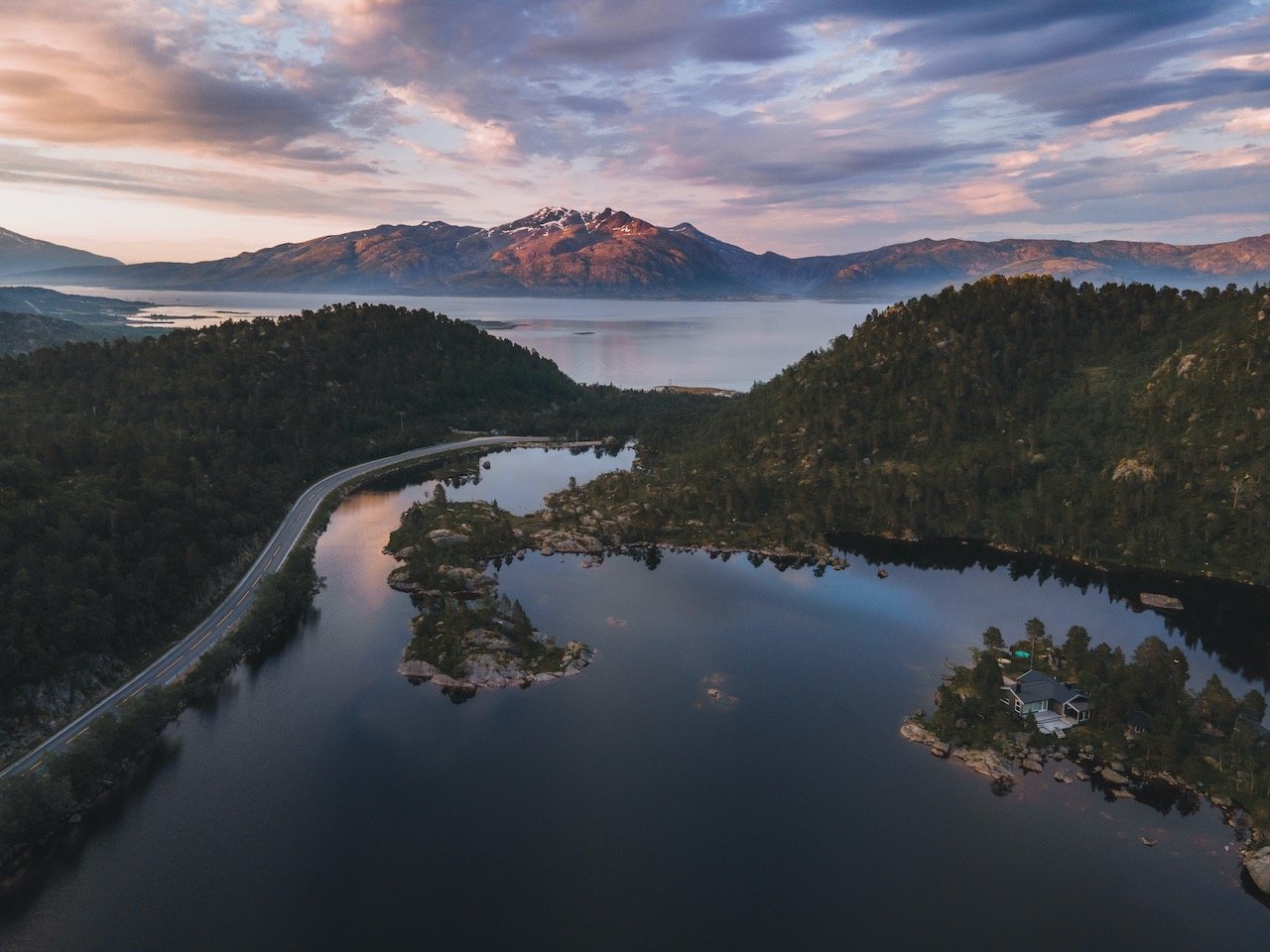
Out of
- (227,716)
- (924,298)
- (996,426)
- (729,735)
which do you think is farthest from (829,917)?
(924,298)

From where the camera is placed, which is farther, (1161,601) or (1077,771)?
(1161,601)

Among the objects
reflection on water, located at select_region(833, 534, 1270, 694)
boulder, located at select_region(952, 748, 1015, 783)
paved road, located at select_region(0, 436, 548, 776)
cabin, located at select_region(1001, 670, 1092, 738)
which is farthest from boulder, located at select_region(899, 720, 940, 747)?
paved road, located at select_region(0, 436, 548, 776)

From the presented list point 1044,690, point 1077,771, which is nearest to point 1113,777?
point 1077,771

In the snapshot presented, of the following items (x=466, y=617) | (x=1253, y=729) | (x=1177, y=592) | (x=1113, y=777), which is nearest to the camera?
(x=1113, y=777)

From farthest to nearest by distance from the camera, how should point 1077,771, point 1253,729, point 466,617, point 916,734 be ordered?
point 466,617, point 916,734, point 1253,729, point 1077,771

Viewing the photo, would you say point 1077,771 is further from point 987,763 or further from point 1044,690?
point 1044,690

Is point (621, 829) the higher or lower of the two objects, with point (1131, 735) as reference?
lower

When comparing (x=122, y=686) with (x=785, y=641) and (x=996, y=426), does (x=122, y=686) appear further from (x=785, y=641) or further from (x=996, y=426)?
(x=996, y=426)
